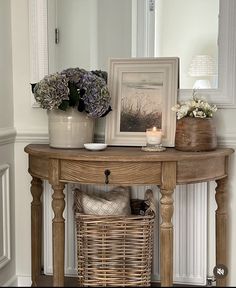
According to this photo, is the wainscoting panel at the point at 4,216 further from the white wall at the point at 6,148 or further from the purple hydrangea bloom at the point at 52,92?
the purple hydrangea bloom at the point at 52,92

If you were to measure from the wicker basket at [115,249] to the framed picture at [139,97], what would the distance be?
37cm

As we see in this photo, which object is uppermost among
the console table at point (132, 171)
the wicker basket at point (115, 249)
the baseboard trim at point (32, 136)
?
the baseboard trim at point (32, 136)

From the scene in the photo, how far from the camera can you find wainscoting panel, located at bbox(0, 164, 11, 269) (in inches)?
95.0

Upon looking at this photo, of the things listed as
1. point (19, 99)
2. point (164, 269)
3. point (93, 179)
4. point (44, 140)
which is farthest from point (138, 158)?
point (19, 99)

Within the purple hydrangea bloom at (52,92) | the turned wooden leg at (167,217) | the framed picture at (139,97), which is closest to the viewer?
the turned wooden leg at (167,217)

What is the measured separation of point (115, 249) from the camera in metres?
2.21

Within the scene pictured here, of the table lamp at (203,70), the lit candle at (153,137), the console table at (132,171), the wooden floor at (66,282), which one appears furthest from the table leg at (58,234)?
the table lamp at (203,70)

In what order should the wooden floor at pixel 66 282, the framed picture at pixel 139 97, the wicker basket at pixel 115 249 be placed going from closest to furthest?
the wicker basket at pixel 115 249 → the framed picture at pixel 139 97 → the wooden floor at pixel 66 282

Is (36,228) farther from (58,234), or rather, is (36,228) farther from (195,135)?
(195,135)

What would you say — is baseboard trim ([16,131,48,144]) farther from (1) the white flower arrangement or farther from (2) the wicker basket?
(1) the white flower arrangement

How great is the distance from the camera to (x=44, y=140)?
2494 mm

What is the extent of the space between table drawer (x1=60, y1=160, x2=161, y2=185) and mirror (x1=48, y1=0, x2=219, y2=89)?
561 mm

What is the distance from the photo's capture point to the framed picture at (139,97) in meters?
2.30

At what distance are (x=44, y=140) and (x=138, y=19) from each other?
2.48ft
